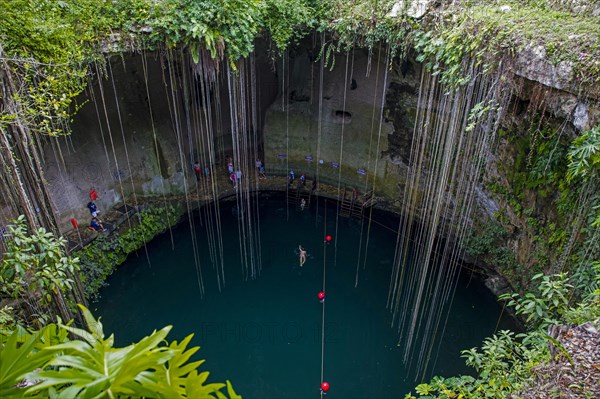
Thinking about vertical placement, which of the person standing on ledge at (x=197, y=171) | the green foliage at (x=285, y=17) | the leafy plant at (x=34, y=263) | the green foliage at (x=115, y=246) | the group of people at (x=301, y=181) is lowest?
the green foliage at (x=115, y=246)

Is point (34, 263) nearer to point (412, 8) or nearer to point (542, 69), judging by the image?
point (542, 69)

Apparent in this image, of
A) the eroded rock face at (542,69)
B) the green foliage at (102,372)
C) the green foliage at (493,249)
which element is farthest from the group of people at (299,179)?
the green foliage at (102,372)

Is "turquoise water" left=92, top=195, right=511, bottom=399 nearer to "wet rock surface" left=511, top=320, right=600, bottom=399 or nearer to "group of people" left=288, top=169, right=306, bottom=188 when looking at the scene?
"group of people" left=288, top=169, right=306, bottom=188

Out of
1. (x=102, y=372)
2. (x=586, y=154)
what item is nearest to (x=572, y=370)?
(x=586, y=154)

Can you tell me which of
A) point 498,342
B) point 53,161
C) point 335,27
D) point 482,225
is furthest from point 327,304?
point 53,161

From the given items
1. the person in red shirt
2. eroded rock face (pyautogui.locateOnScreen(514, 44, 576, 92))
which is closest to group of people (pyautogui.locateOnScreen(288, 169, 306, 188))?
the person in red shirt

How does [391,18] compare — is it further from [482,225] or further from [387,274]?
[387,274]

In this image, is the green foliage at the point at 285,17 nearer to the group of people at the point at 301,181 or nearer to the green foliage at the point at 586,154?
the group of people at the point at 301,181
